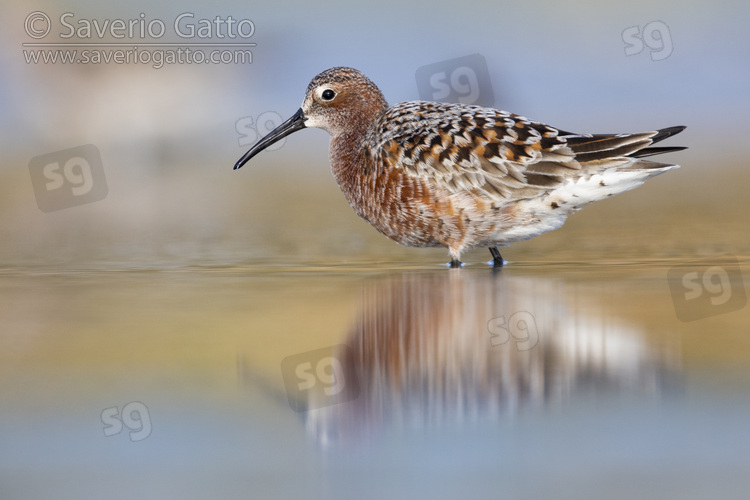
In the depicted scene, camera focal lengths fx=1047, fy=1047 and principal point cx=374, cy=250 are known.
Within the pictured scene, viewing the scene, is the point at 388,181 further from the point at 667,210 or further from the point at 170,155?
the point at 170,155

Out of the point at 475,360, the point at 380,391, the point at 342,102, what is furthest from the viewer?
the point at 342,102

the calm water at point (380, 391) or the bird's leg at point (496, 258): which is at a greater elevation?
the bird's leg at point (496, 258)

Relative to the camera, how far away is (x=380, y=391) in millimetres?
3607

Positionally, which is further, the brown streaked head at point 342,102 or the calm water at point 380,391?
the brown streaked head at point 342,102

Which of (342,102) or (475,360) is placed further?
(342,102)

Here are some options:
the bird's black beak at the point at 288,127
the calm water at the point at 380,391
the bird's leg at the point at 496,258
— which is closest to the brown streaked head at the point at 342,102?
the bird's black beak at the point at 288,127

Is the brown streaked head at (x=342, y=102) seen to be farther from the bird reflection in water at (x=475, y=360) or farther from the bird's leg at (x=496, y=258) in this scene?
the bird reflection in water at (x=475, y=360)

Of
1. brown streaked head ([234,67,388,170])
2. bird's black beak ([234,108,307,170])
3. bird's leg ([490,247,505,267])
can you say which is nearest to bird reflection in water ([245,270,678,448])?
bird's leg ([490,247,505,267])

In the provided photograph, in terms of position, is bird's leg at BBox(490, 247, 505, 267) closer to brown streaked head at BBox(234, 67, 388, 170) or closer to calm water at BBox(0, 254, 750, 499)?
calm water at BBox(0, 254, 750, 499)

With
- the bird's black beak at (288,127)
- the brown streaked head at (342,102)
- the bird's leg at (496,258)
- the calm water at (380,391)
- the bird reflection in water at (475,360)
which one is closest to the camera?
the calm water at (380,391)

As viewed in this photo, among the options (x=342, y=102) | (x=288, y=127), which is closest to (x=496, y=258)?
(x=342, y=102)

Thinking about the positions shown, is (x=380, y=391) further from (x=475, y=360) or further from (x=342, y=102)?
(x=342, y=102)

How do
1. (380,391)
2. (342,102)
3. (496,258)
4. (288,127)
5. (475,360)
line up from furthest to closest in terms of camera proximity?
(288,127) < (342,102) < (496,258) < (475,360) < (380,391)

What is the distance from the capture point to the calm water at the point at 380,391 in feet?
9.32
